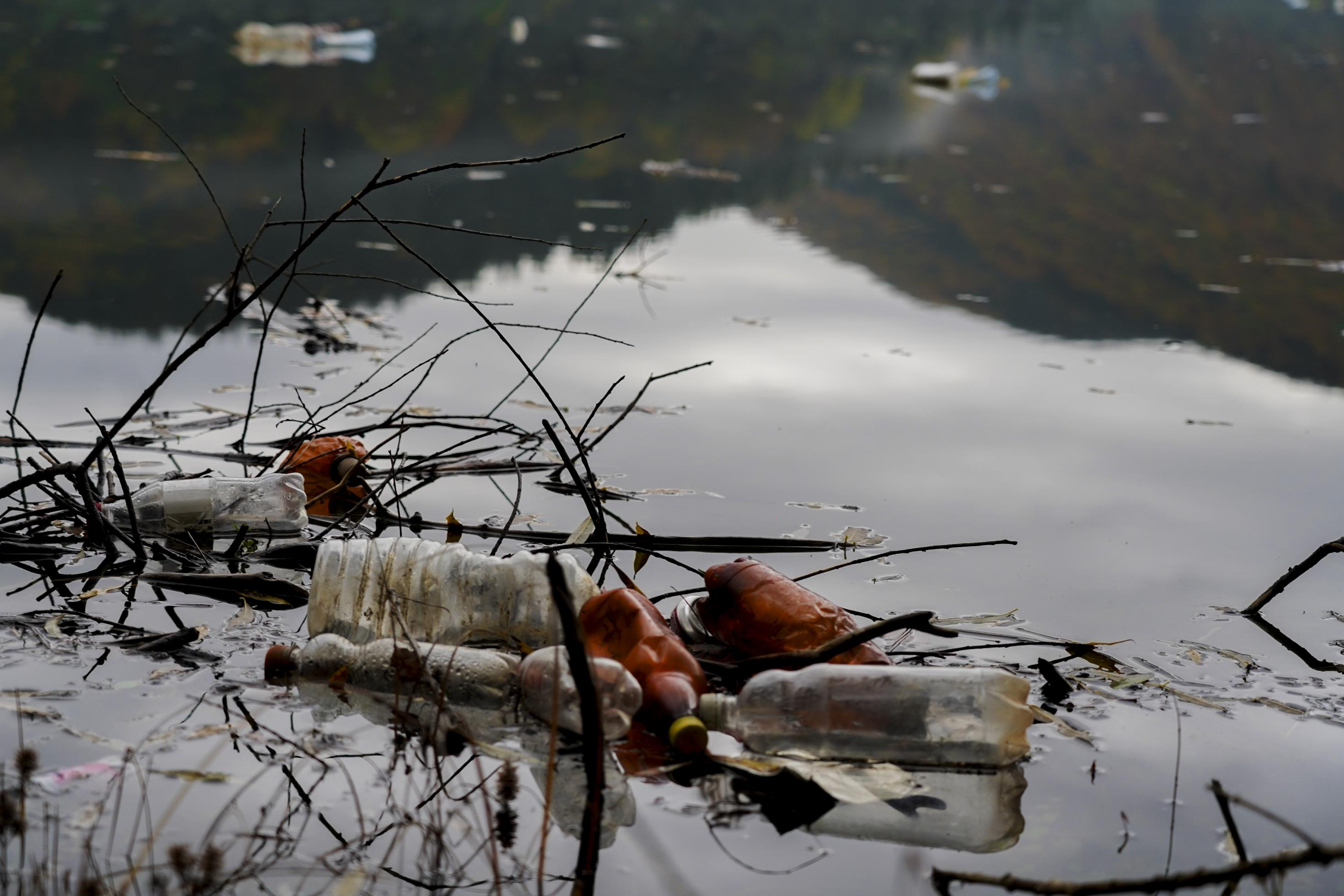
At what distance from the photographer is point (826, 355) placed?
196 inches

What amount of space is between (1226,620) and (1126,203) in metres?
7.42

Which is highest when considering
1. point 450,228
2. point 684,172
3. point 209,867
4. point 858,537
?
point 450,228

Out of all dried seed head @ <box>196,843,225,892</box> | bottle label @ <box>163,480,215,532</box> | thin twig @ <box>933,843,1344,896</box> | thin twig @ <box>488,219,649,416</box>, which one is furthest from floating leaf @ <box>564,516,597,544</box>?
thin twig @ <box>933,843,1344,896</box>

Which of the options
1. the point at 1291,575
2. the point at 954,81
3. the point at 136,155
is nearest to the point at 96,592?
the point at 1291,575

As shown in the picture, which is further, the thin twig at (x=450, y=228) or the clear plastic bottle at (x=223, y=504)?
the clear plastic bottle at (x=223, y=504)

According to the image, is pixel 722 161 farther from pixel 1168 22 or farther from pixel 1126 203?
pixel 1168 22

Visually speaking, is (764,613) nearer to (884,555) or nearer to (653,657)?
(653,657)

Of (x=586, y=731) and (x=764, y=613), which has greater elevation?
(x=586, y=731)

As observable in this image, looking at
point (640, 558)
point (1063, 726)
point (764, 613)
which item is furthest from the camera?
point (640, 558)

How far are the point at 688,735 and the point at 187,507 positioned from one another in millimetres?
1463

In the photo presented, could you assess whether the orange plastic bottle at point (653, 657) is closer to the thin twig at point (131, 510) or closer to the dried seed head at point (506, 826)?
the dried seed head at point (506, 826)

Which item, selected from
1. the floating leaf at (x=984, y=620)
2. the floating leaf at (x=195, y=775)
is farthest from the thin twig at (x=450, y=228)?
the floating leaf at (x=984, y=620)

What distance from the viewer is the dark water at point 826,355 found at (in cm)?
195

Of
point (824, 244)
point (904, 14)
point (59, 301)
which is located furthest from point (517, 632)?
point (904, 14)
